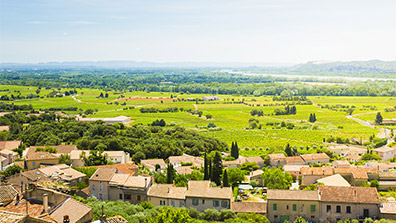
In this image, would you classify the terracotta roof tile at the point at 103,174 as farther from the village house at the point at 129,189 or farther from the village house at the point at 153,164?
the village house at the point at 153,164

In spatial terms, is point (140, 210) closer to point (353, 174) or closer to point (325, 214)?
point (325, 214)

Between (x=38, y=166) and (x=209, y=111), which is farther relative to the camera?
(x=209, y=111)

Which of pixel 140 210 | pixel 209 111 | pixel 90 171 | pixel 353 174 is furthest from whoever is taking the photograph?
pixel 209 111

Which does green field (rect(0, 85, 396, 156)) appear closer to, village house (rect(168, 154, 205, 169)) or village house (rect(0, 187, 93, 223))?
village house (rect(168, 154, 205, 169))

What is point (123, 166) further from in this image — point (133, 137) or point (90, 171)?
point (133, 137)

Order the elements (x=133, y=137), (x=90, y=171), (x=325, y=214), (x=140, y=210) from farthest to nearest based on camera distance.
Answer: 1. (x=133, y=137)
2. (x=90, y=171)
3. (x=325, y=214)
4. (x=140, y=210)

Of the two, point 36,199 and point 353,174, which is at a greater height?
point 36,199

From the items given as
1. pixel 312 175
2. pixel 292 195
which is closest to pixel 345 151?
pixel 312 175

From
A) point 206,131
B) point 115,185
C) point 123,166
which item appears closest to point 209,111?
point 206,131
